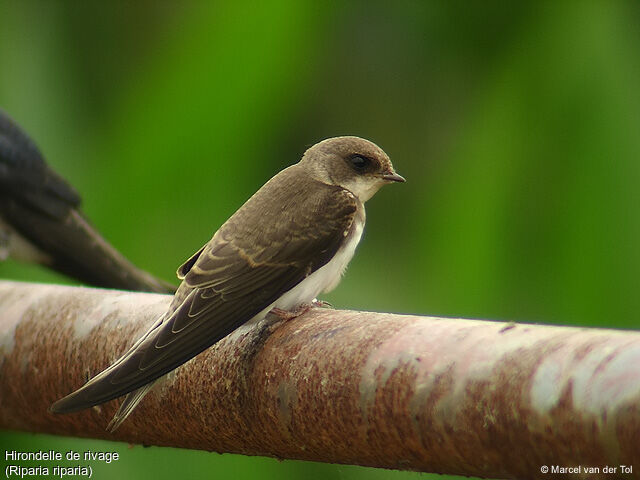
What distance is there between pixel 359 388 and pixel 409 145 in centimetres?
290

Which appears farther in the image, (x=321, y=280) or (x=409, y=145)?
(x=409, y=145)

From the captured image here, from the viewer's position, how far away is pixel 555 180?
2.94m

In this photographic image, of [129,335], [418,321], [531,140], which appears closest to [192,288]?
[129,335]

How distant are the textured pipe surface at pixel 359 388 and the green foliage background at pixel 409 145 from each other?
1039 millimetres

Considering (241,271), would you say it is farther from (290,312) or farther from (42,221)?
(42,221)

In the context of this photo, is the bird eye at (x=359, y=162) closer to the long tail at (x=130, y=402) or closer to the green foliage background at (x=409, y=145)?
the long tail at (x=130, y=402)

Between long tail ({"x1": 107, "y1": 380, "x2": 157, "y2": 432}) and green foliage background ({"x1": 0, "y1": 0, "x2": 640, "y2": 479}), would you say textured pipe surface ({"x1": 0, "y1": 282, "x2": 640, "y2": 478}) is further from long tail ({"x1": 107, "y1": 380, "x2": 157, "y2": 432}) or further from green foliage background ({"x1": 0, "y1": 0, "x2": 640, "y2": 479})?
green foliage background ({"x1": 0, "y1": 0, "x2": 640, "y2": 479})

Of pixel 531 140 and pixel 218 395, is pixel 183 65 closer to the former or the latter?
pixel 531 140

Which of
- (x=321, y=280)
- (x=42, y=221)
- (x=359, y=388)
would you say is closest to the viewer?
(x=359, y=388)

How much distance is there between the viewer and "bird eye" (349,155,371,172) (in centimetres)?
188

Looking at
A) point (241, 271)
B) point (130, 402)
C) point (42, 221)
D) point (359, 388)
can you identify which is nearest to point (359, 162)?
point (241, 271)

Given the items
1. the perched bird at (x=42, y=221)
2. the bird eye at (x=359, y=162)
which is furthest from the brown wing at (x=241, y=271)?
the perched bird at (x=42, y=221)

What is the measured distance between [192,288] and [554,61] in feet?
6.63

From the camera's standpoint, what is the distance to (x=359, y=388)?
1.08m
